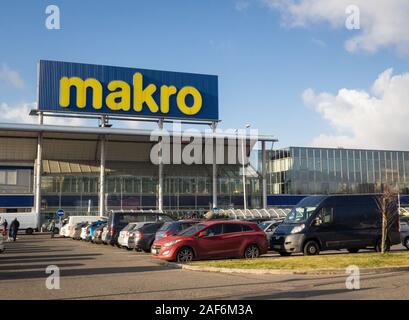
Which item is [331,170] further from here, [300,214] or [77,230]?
[300,214]

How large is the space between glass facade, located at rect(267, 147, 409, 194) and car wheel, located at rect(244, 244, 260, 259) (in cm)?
5478

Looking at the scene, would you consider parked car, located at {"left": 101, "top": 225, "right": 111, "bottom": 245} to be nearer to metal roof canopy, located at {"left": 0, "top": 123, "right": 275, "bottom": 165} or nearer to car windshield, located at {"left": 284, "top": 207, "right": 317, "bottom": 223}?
car windshield, located at {"left": 284, "top": 207, "right": 317, "bottom": 223}

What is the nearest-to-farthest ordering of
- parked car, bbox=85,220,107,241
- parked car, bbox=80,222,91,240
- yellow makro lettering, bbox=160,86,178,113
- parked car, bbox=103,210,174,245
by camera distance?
parked car, bbox=103,210,174,245 → parked car, bbox=85,220,107,241 → parked car, bbox=80,222,91,240 → yellow makro lettering, bbox=160,86,178,113

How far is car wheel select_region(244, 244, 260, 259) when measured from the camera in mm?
19078

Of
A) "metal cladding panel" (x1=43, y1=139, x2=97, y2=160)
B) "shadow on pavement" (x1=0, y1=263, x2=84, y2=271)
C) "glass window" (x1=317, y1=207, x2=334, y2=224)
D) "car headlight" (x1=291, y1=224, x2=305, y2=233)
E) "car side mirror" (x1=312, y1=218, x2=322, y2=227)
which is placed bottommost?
"shadow on pavement" (x1=0, y1=263, x2=84, y2=271)

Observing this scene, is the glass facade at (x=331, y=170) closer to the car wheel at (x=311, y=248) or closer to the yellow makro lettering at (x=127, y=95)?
the yellow makro lettering at (x=127, y=95)

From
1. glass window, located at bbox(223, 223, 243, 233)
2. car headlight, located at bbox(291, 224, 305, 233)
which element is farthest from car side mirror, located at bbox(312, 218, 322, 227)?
glass window, located at bbox(223, 223, 243, 233)

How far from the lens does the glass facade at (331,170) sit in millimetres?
73375

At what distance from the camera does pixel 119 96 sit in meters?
56.8

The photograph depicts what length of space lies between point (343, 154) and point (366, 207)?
56.9m

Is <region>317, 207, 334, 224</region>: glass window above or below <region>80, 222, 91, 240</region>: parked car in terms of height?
above

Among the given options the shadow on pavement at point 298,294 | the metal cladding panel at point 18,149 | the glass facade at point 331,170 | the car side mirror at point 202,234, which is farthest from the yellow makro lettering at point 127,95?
the shadow on pavement at point 298,294

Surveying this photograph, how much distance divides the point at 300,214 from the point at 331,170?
56.3 meters

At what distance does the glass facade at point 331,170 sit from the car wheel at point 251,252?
54776mm
